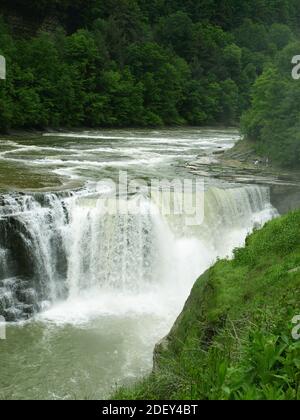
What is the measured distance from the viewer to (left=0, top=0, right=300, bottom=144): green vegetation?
37.2 metres

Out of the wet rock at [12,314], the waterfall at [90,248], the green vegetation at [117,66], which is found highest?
the green vegetation at [117,66]

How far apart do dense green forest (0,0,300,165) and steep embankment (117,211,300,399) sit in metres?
14.7

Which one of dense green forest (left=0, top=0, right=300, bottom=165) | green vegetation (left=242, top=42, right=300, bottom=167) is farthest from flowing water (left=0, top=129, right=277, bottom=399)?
dense green forest (left=0, top=0, right=300, bottom=165)

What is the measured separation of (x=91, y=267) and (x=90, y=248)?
0.56 meters

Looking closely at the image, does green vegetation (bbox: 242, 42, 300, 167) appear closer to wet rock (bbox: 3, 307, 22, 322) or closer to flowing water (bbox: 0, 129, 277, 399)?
flowing water (bbox: 0, 129, 277, 399)

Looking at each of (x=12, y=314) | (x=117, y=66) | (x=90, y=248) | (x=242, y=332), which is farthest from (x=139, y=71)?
(x=242, y=332)

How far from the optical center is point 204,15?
74.9m

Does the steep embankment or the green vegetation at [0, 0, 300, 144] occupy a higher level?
the green vegetation at [0, 0, 300, 144]

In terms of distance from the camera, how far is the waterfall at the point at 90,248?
1507cm

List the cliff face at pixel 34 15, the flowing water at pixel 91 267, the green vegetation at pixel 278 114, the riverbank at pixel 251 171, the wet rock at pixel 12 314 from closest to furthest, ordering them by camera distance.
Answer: the flowing water at pixel 91 267
the wet rock at pixel 12 314
the riverbank at pixel 251 171
the green vegetation at pixel 278 114
the cliff face at pixel 34 15

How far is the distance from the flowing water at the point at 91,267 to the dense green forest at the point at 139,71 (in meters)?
7.45

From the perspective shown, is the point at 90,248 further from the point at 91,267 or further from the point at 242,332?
the point at 242,332

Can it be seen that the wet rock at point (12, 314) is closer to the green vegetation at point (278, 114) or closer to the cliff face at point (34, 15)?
the green vegetation at point (278, 114)

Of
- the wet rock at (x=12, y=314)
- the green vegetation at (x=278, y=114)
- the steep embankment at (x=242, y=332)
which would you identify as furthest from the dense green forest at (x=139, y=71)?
the steep embankment at (x=242, y=332)
